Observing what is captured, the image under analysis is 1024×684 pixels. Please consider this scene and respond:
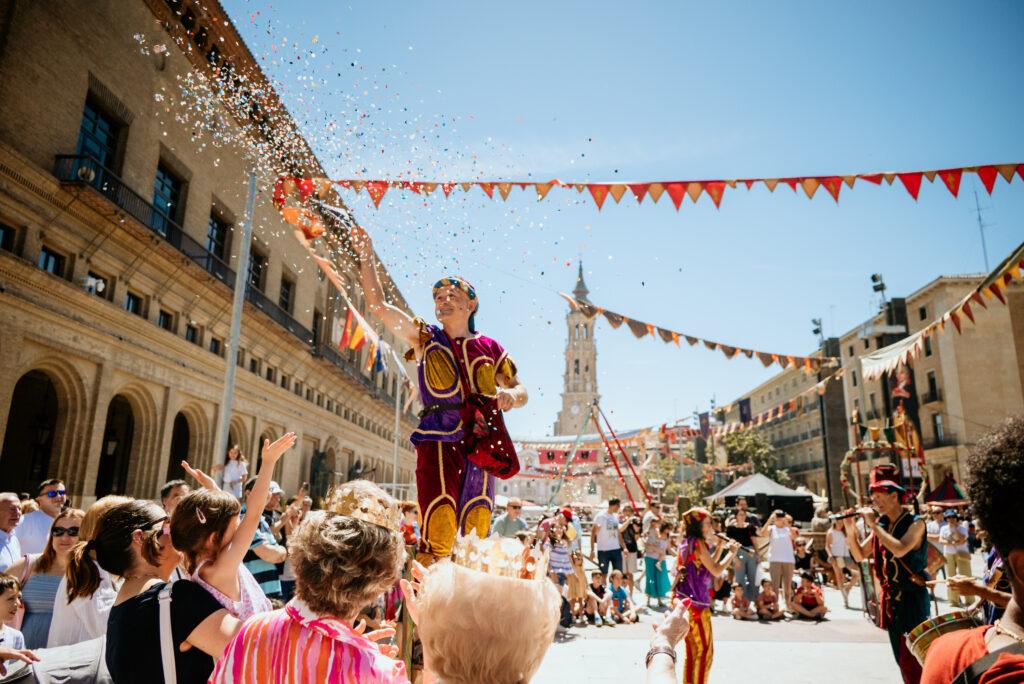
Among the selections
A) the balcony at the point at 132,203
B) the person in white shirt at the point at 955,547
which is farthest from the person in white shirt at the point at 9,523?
the person in white shirt at the point at 955,547

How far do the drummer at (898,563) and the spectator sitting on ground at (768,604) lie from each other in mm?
6448

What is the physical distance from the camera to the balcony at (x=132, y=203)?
14.0 metres

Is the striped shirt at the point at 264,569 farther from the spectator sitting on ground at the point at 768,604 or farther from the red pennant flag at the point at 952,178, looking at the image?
the spectator sitting on ground at the point at 768,604

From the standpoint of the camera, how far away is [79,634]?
320 centimetres

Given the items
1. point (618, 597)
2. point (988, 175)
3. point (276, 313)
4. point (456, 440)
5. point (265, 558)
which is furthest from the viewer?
point (276, 313)

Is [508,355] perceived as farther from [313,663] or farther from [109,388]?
[109,388]

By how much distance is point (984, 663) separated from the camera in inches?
51.4

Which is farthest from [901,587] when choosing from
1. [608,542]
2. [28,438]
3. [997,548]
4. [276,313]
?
[276,313]

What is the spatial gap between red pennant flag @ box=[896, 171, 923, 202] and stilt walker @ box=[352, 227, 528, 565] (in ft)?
20.0

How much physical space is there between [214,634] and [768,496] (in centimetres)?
2363

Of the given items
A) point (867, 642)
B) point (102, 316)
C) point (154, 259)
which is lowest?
point (867, 642)

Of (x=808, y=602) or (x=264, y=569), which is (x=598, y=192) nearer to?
(x=264, y=569)

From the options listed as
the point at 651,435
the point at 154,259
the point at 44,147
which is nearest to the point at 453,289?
the point at 44,147

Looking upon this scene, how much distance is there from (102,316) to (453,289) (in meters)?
15.3
